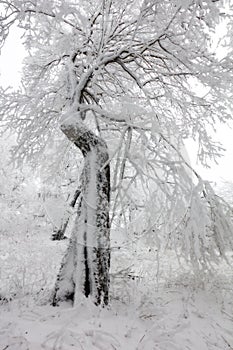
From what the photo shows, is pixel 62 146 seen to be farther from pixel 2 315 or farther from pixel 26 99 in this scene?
pixel 2 315

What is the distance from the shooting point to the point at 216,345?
13.4ft

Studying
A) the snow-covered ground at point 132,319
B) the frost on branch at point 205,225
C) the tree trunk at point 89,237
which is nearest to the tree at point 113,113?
the tree trunk at point 89,237

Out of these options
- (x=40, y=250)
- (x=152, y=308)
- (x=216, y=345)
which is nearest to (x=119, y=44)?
(x=152, y=308)

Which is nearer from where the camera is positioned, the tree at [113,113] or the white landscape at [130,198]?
the white landscape at [130,198]

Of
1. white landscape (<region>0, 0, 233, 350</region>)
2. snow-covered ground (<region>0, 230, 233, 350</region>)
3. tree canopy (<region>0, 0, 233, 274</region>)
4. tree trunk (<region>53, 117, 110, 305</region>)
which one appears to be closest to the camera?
snow-covered ground (<region>0, 230, 233, 350</region>)

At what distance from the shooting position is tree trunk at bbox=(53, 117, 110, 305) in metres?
4.62

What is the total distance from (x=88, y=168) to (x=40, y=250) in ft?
21.9

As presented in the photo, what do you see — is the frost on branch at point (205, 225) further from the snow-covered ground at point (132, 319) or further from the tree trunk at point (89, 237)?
the tree trunk at point (89, 237)

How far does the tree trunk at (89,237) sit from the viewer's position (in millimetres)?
4625

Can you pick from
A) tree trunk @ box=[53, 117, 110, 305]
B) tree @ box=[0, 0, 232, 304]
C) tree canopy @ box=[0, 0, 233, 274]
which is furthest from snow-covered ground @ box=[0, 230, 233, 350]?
tree canopy @ box=[0, 0, 233, 274]

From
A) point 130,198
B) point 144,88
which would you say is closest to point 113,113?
point 144,88

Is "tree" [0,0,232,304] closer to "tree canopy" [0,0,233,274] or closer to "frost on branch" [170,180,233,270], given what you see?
"tree canopy" [0,0,233,274]

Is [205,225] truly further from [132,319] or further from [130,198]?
[132,319]

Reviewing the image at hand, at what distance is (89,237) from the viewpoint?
4820 mm
